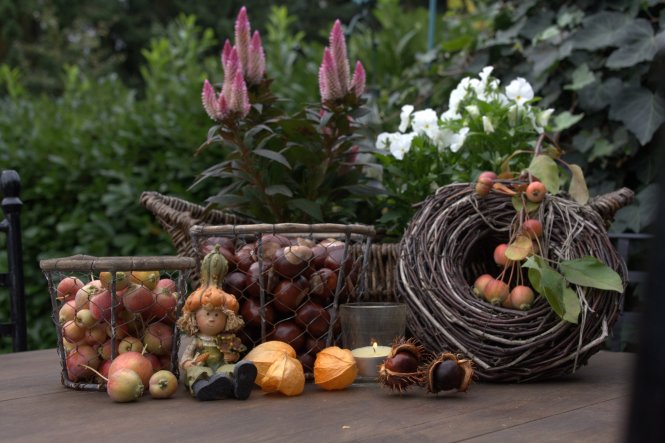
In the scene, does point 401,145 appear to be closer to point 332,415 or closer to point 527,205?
point 527,205

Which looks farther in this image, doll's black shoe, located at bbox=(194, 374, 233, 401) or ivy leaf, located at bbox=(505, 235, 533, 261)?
ivy leaf, located at bbox=(505, 235, 533, 261)

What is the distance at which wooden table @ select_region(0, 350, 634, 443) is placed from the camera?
0.84m

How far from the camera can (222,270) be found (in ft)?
3.64

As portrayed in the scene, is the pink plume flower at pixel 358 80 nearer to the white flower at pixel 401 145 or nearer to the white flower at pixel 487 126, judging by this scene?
the white flower at pixel 401 145

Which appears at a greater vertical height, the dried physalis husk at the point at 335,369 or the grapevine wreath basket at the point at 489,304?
the grapevine wreath basket at the point at 489,304

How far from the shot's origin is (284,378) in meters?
1.04

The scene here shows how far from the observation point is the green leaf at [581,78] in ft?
7.36

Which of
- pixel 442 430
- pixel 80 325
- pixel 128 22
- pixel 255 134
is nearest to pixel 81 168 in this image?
pixel 255 134

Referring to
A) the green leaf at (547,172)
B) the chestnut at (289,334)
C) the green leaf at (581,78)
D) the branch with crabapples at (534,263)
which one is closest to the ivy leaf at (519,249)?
the branch with crabapples at (534,263)

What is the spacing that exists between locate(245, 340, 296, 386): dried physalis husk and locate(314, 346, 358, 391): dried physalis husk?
5 cm

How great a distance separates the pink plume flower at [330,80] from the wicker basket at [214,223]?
11.8 inches

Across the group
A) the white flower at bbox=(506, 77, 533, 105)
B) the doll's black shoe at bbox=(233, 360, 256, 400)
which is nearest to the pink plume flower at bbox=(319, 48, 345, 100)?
the white flower at bbox=(506, 77, 533, 105)

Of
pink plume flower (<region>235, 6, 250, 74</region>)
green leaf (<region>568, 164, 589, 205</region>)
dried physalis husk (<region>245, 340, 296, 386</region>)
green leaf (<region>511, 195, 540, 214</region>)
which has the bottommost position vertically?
dried physalis husk (<region>245, 340, 296, 386</region>)

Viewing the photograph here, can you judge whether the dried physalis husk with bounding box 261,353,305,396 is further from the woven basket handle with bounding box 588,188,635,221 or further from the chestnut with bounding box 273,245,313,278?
the woven basket handle with bounding box 588,188,635,221
